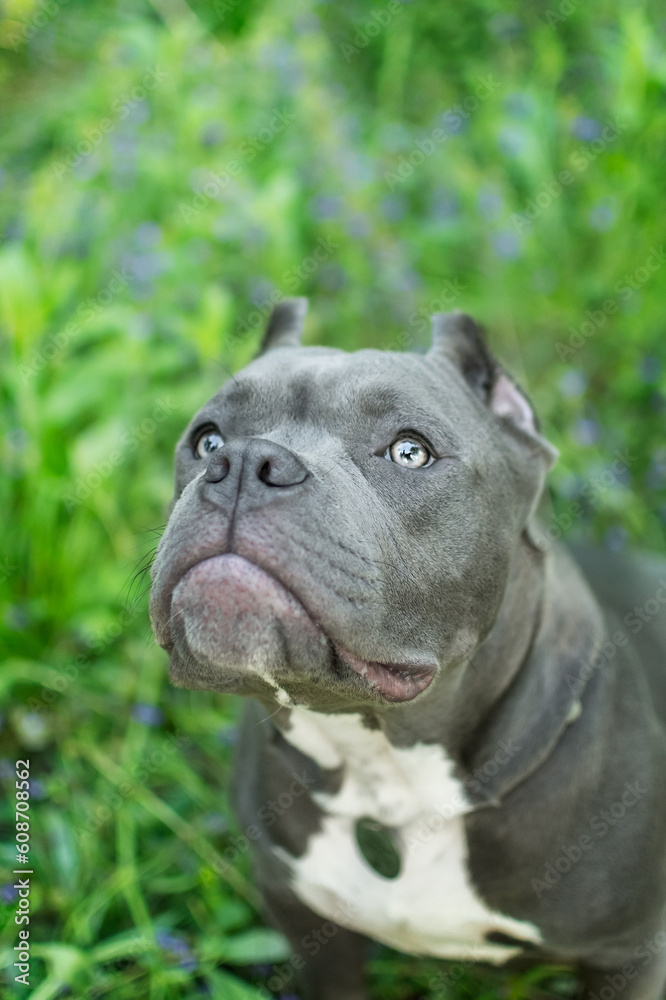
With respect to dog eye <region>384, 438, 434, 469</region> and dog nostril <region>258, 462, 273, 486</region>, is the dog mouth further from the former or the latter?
dog eye <region>384, 438, 434, 469</region>

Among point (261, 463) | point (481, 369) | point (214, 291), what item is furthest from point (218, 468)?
point (214, 291)

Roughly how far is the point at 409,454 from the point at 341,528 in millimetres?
296

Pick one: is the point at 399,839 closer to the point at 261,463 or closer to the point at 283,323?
the point at 261,463

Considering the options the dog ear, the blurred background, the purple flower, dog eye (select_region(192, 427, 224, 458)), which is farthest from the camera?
the blurred background

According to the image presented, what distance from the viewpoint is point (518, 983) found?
9.04 feet

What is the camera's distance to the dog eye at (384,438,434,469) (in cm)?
194

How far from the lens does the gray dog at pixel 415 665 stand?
1716 millimetres

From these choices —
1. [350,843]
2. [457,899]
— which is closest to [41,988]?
[350,843]

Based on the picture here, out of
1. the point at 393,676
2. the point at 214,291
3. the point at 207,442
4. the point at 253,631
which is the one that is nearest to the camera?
the point at 253,631

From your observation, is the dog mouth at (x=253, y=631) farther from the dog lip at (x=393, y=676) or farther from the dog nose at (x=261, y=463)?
the dog nose at (x=261, y=463)

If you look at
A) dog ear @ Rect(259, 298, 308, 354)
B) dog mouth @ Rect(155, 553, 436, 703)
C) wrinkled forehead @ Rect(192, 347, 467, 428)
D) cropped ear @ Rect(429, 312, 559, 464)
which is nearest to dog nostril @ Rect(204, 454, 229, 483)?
dog mouth @ Rect(155, 553, 436, 703)

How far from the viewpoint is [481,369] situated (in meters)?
2.35

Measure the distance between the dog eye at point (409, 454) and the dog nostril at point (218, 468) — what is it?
1.17 ft

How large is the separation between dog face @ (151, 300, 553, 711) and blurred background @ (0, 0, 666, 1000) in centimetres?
64
